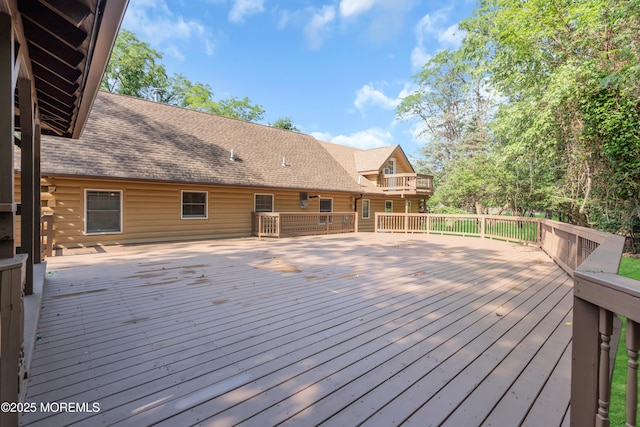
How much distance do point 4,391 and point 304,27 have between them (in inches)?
998

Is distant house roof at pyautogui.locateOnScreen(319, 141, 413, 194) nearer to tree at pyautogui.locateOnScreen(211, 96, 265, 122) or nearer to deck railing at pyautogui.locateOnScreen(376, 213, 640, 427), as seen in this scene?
tree at pyautogui.locateOnScreen(211, 96, 265, 122)

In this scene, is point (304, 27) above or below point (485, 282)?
above

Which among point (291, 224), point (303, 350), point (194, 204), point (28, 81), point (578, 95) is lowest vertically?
point (303, 350)

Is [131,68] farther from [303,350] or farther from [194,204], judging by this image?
[303,350]

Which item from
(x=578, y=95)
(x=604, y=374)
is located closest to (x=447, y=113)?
(x=578, y=95)

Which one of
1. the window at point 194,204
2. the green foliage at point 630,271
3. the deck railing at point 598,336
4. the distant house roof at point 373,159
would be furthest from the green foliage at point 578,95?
the window at point 194,204

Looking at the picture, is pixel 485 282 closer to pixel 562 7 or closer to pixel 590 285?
pixel 590 285

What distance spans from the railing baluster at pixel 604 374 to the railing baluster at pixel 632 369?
0.07 m

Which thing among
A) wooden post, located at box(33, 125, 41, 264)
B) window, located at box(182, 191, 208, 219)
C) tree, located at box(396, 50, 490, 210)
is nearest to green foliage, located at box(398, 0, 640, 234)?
tree, located at box(396, 50, 490, 210)

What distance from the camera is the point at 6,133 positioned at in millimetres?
1772

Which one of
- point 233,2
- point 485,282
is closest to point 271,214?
point 485,282

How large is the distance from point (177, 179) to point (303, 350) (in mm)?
8839

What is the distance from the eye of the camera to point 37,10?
2252mm

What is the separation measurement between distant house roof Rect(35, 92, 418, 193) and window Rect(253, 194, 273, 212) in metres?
0.93
